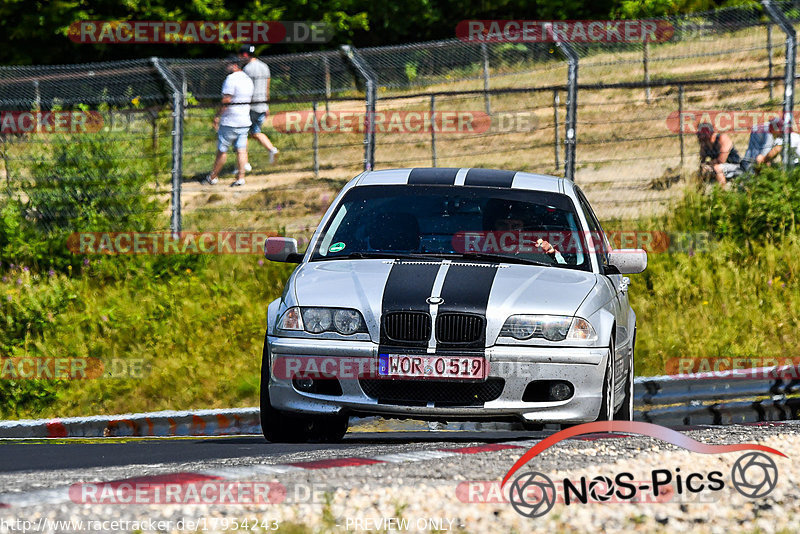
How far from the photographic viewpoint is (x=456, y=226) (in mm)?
8438

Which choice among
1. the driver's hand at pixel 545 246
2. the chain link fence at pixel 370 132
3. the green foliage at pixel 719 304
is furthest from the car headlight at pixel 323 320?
the chain link fence at pixel 370 132

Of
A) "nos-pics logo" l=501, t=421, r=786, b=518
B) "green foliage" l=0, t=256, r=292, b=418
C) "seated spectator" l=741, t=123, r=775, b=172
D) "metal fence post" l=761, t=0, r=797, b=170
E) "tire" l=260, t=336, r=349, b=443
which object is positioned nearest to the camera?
"nos-pics logo" l=501, t=421, r=786, b=518

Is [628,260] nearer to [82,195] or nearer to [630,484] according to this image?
[630,484]

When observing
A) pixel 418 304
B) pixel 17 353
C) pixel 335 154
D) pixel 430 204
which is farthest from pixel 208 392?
pixel 335 154

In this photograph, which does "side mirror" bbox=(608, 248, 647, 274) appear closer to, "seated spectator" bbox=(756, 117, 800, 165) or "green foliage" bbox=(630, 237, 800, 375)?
"green foliage" bbox=(630, 237, 800, 375)

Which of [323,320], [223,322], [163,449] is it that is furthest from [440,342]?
[223,322]

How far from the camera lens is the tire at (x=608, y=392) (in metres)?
7.42

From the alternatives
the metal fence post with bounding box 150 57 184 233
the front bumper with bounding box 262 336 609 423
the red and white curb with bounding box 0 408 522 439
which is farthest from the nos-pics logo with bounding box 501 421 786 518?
the metal fence post with bounding box 150 57 184 233

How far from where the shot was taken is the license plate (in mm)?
7168

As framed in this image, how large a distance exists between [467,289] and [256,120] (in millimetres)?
10370

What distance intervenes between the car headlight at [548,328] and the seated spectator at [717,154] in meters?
8.50

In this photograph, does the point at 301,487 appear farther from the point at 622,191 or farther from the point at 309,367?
the point at 622,191

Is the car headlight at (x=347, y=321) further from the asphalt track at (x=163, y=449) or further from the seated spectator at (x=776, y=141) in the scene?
the seated spectator at (x=776, y=141)

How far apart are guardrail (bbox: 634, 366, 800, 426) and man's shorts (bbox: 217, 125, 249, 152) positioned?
8252 mm
